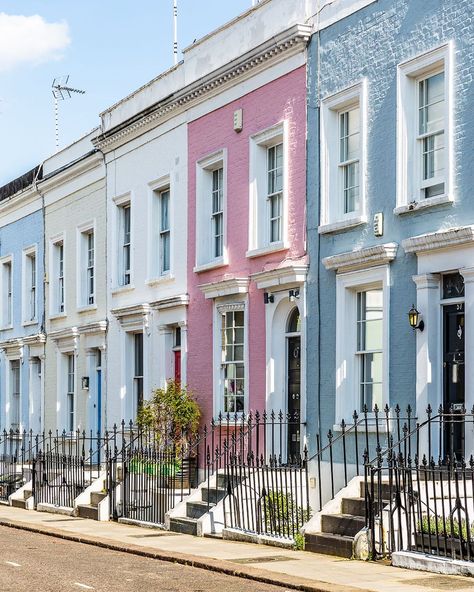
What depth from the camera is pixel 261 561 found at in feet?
47.3

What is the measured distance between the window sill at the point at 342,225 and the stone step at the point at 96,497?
6.65m

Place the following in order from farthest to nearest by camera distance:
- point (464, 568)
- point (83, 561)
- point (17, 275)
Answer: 1. point (17, 275)
2. point (83, 561)
3. point (464, 568)

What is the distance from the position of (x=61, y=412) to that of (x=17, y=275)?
5194 millimetres

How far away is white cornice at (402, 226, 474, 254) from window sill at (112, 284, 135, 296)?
994 centimetres

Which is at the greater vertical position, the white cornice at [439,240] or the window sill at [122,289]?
the white cornice at [439,240]

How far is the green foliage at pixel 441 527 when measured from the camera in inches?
507

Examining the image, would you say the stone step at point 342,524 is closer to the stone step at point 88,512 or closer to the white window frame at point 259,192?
the white window frame at point 259,192

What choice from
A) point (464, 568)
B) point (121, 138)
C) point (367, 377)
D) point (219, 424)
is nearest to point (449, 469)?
point (464, 568)

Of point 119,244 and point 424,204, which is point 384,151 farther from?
point 119,244

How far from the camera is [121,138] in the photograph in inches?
Answer: 1024

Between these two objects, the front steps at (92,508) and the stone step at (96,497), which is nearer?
the front steps at (92,508)

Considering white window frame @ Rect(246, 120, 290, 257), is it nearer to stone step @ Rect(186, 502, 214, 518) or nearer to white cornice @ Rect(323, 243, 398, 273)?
white cornice @ Rect(323, 243, 398, 273)

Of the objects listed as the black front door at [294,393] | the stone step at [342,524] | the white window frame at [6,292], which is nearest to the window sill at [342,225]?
the black front door at [294,393]

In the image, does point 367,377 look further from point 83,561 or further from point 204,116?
point 204,116
